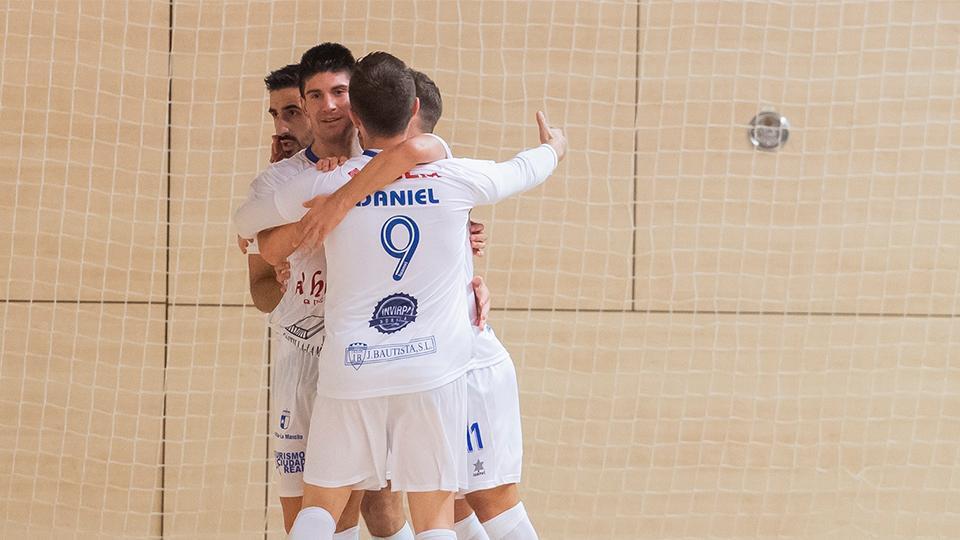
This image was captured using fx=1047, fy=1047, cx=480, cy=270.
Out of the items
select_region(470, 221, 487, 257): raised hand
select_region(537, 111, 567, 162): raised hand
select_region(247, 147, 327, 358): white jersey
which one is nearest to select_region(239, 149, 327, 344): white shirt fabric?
select_region(247, 147, 327, 358): white jersey

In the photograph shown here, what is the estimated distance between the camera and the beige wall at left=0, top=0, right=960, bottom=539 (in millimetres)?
4609

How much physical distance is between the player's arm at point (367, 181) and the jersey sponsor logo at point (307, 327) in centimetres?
45

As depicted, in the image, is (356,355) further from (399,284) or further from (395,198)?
(395,198)

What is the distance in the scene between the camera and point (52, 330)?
4613 mm

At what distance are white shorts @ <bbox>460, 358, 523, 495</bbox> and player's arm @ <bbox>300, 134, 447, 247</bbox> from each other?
0.66 metres

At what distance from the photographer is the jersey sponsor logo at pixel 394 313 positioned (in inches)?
108

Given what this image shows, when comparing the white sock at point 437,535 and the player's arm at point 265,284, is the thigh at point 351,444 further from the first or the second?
the player's arm at point 265,284

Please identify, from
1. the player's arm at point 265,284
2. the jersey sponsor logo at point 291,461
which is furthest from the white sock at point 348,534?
the player's arm at point 265,284

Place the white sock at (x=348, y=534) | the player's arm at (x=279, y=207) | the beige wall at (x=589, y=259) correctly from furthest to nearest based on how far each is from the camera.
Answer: the beige wall at (x=589, y=259) < the white sock at (x=348, y=534) < the player's arm at (x=279, y=207)

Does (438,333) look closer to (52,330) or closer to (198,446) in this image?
(198,446)

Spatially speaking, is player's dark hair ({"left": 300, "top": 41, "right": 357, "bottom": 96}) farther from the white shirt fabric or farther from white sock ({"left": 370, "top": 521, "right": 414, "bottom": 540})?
white sock ({"left": 370, "top": 521, "right": 414, "bottom": 540})

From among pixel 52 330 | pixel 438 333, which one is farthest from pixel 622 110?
pixel 52 330

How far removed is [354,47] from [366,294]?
211 cm

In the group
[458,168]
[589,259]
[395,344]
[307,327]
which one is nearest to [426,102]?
[458,168]
